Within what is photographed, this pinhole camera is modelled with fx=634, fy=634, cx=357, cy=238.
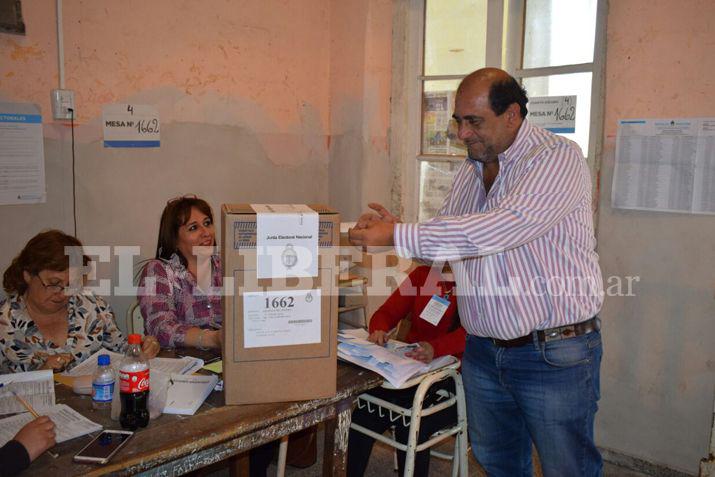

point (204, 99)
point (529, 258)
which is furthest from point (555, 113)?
point (204, 99)

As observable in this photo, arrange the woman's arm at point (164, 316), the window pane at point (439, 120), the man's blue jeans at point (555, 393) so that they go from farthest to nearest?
the window pane at point (439, 120) < the woman's arm at point (164, 316) < the man's blue jeans at point (555, 393)

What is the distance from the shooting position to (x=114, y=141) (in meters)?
2.98

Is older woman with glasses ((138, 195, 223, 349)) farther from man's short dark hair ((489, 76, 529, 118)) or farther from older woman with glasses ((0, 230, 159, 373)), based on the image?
man's short dark hair ((489, 76, 529, 118))

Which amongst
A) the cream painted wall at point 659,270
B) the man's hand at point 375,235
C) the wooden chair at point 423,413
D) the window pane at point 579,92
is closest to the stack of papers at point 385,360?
the wooden chair at point 423,413

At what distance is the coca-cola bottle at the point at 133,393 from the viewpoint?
5.13 feet

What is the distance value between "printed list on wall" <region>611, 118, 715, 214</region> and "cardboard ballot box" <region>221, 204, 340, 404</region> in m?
1.77

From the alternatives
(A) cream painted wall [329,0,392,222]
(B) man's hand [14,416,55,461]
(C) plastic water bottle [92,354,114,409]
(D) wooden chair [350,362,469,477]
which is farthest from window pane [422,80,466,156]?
(B) man's hand [14,416,55,461]

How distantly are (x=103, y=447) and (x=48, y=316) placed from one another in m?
1.04

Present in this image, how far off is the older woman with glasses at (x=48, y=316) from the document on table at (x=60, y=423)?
0.49m

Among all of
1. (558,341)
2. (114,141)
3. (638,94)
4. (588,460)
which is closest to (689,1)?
(638,94)

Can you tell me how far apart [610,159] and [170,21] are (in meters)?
2.23

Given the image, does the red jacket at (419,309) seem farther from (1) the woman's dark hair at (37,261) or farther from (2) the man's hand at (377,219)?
(1) the woman's dark hair at (37,261)

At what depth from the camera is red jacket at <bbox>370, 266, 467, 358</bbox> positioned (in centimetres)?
269

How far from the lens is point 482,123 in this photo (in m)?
1.96
